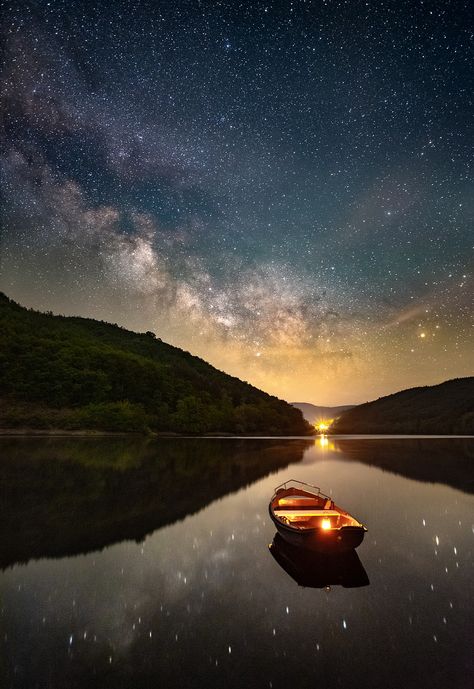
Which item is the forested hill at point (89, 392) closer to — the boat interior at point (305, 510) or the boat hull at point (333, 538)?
the boat interior at point (305, 510)

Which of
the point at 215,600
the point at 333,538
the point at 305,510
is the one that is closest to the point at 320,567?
the point at 333,538

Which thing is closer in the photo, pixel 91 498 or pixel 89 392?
pixel 91 498

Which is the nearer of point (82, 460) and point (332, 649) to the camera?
point (332, 649)

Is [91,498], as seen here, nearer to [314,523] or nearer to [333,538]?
[314,523]

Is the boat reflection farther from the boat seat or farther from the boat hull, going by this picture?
the boat seat

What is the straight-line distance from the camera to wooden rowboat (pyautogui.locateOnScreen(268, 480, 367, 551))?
12258 mm

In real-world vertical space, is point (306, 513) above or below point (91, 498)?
above

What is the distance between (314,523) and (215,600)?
211 inches

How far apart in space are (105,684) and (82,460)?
125ft

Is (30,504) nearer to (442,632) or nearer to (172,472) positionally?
(172,472)

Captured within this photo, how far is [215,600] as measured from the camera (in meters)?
10.8

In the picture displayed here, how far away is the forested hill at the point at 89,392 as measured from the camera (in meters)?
98.1

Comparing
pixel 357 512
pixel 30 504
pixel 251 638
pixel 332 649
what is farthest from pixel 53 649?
pixel 357 512

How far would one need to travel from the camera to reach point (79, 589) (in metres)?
11.0
